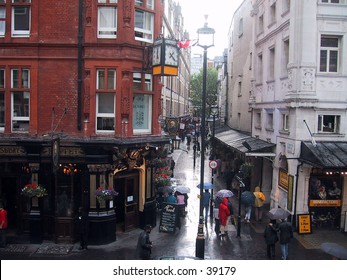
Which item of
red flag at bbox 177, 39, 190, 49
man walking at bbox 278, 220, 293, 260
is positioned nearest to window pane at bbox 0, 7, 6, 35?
red flag at bbox 177, 39, 190, 49

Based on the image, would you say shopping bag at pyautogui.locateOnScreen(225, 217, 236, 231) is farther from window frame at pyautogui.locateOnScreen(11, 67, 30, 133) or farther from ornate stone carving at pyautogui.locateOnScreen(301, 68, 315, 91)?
window frame at pyautogui.locateOnScreen(11, 67, 30, 133)

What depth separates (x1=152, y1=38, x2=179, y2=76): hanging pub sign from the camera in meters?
17.6

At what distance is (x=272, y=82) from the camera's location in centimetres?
2464

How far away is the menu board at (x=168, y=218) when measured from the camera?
18859mm

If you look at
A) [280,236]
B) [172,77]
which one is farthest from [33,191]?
[172,77]

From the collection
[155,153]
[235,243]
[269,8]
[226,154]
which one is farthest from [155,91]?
[226,154]

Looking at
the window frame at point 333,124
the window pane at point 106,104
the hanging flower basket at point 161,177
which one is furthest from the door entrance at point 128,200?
the window frame at point 333,124

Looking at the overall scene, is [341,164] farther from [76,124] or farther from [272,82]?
[76,124]

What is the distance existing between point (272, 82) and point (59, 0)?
41.5ft

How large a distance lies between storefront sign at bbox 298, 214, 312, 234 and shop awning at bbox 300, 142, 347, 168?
7.96 feet

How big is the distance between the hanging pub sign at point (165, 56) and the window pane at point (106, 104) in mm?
2234

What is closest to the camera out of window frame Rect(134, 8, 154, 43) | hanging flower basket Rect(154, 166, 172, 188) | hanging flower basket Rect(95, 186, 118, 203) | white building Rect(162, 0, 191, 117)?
hanging flower basket Rect(95, 186, 118, 203)

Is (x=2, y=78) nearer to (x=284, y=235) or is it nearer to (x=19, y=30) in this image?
(x=19, y=30)

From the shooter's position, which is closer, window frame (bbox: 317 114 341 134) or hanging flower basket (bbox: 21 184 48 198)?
hanging flower basket (bbox: 21 184 48 198)
